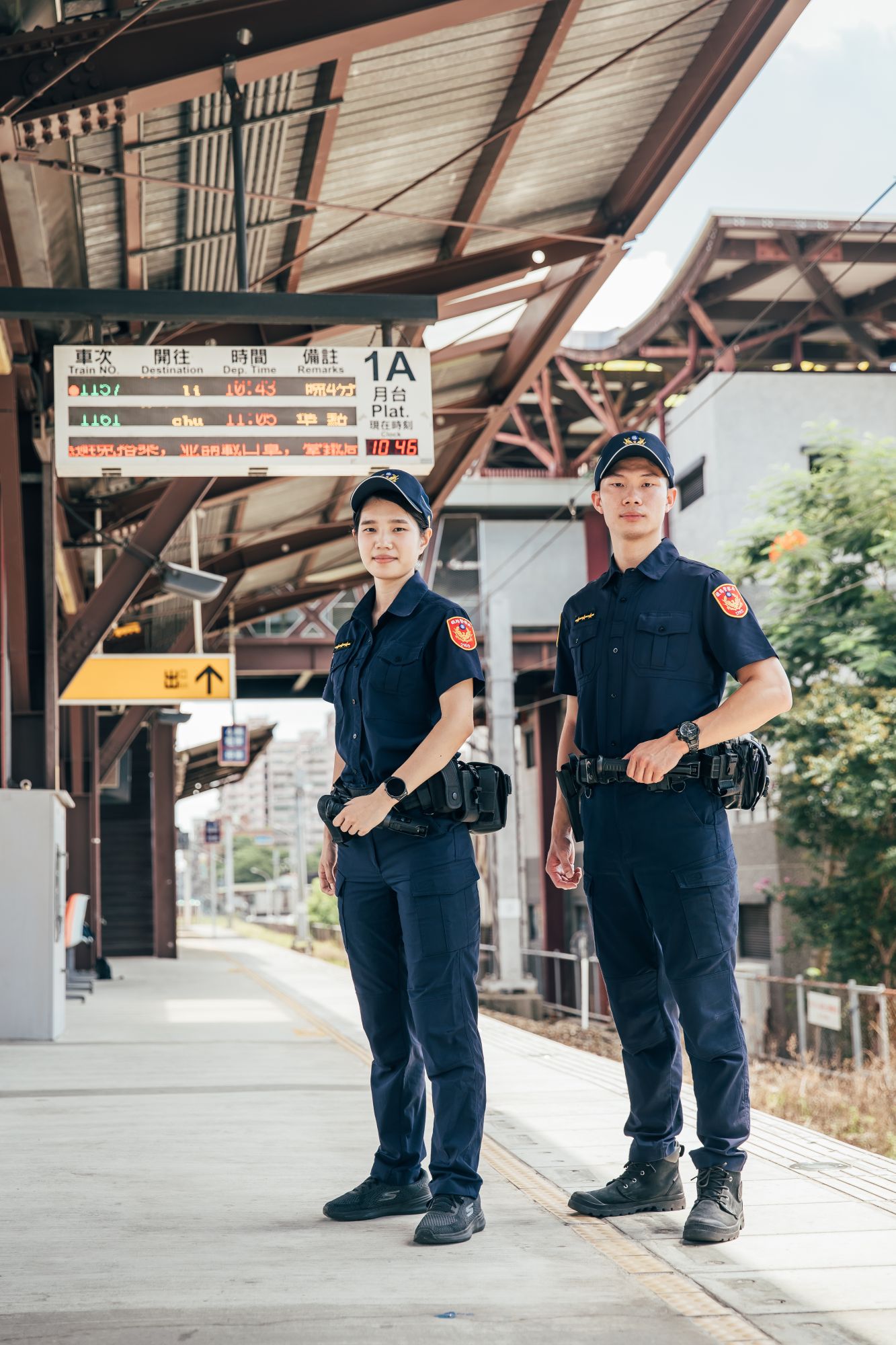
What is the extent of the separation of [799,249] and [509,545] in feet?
29.0

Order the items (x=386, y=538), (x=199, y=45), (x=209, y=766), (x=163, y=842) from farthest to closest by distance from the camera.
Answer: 1. (x=209, y=766)
2. (x=163, y=842)
3. (x=199, y=45)
4. (x=386, y=538)

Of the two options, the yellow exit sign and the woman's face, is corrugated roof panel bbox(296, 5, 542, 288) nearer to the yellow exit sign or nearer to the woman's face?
the woman's face

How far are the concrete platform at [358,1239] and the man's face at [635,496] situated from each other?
1857 mm

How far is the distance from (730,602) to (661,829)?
0.63 meters

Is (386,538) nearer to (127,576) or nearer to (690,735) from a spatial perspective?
(690,735)

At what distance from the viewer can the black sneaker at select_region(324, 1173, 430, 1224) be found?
12.8 feet

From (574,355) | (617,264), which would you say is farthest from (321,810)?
(574,355)

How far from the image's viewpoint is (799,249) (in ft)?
92.4

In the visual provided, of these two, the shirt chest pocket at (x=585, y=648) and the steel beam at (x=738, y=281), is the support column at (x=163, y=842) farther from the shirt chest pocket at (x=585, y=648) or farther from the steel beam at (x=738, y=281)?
the shirt chest pocket at (x=585, y=648)

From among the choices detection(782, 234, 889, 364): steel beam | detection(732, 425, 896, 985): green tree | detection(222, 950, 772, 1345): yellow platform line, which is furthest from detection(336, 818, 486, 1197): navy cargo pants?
detection(782, 234, 889, 364): steel beam

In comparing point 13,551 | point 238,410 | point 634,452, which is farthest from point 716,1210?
point 13,551

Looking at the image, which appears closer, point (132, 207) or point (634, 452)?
point (634, 452)

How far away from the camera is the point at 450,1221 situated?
11.8 feet

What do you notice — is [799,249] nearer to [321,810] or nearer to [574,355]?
[574,355]
